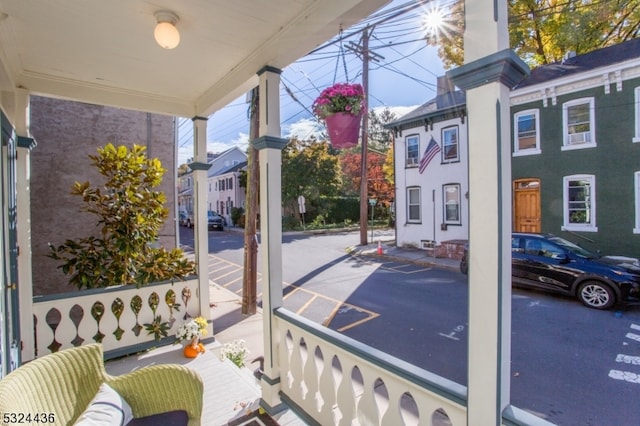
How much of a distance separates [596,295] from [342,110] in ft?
19.5

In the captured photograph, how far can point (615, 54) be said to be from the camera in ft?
27.2

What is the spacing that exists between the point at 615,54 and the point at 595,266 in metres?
6.12

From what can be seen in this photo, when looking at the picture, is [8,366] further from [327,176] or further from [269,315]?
[327,176]

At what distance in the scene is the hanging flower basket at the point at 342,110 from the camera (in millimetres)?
2189

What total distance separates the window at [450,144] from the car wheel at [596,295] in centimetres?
619

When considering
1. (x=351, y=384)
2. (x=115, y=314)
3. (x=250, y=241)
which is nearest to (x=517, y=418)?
(x=351, y=384)

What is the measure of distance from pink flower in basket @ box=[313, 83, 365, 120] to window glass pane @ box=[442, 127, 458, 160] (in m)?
9.96

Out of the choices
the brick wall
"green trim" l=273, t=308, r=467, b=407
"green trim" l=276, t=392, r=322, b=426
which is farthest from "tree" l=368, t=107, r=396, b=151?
"green trim" l=273, t=308, r=467, b=407

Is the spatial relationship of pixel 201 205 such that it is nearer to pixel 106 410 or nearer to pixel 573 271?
pixel 106 410

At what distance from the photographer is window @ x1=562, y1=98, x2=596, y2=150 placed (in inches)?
334

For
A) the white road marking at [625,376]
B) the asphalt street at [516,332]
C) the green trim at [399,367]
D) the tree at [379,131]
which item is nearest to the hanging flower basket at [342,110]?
the green trim at [399,367]

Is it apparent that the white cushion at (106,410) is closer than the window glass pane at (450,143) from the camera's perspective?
Yes

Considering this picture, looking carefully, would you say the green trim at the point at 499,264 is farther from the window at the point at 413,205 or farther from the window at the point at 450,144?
the window at the point at 413,205

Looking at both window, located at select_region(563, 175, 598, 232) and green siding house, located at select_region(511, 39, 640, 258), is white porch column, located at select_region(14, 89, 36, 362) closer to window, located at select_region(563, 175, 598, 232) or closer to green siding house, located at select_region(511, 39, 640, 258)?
green siding house, located at select_region(511, 39, 640, 258)
